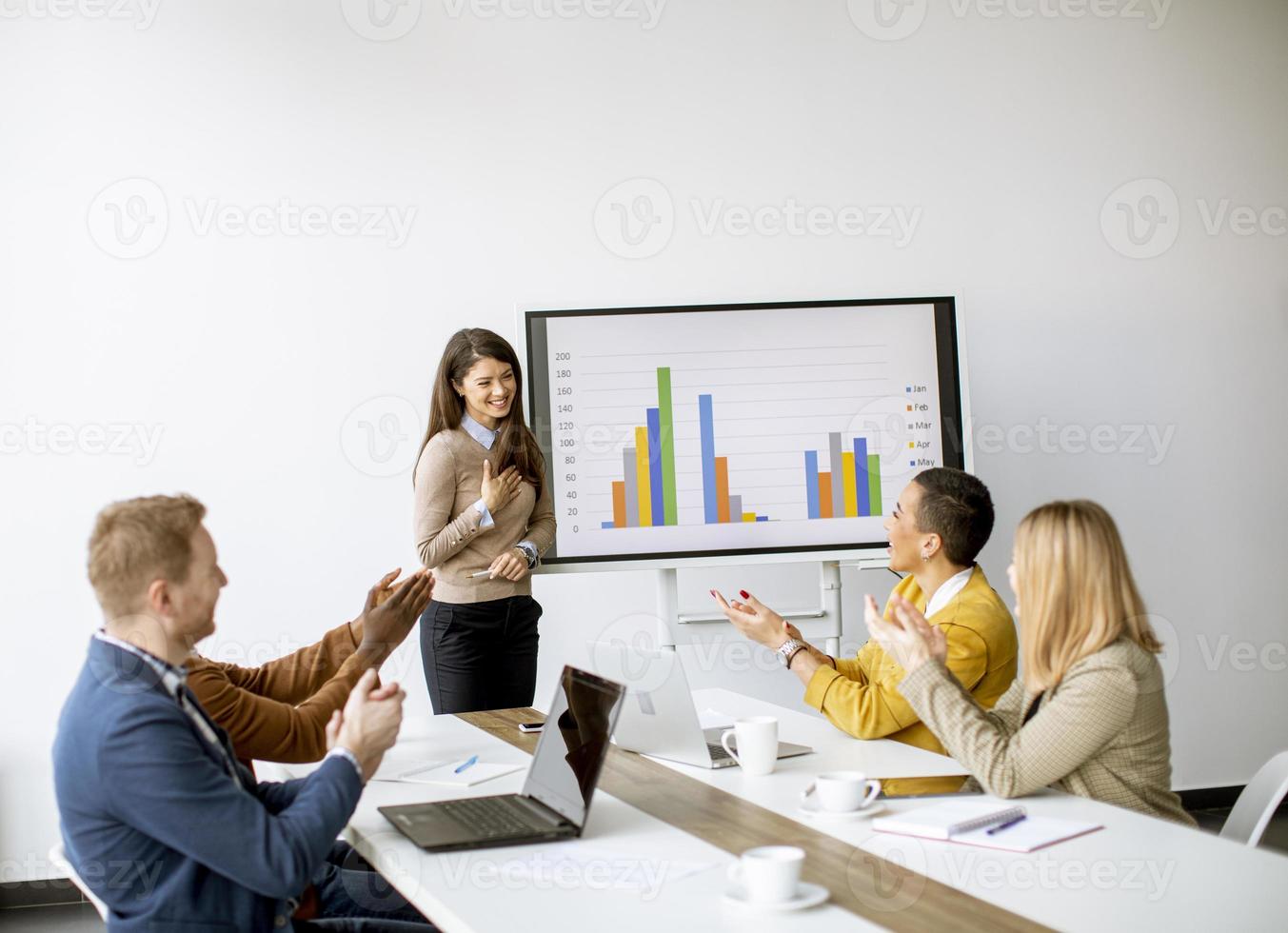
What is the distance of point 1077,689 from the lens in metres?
1.83

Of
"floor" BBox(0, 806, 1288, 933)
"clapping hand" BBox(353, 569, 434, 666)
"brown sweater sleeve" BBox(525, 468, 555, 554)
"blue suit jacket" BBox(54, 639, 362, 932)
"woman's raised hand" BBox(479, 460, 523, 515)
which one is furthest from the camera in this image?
"floor" BBox(0, 806, 1288, 933)

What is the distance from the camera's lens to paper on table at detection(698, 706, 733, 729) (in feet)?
8.00

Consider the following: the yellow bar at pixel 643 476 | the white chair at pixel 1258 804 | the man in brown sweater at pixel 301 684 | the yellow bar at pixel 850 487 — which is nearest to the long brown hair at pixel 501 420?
the yellow bar at pixel 643 476

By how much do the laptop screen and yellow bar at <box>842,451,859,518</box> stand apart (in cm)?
189

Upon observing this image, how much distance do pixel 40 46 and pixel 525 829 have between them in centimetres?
327

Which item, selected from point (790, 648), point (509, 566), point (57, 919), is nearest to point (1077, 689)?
point (790, 648)

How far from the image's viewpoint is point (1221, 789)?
441 cm

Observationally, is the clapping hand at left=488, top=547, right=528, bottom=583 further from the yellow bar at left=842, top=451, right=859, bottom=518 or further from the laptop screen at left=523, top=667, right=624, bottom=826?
the laptop screen at left=523, top=667, right=624, bottom=826

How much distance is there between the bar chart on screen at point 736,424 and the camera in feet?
11.8

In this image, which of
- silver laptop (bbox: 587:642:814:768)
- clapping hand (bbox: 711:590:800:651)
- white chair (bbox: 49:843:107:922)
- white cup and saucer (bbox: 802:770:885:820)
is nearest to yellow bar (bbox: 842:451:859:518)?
clapping hand (bbox: 711:590:800:651)

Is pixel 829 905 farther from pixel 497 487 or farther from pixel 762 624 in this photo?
pixel 497 487

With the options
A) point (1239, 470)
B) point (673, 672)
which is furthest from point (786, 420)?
point (1239, 470)

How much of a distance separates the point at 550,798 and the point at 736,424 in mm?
1950

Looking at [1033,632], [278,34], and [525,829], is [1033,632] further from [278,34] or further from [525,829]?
[278,34]
